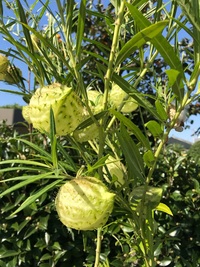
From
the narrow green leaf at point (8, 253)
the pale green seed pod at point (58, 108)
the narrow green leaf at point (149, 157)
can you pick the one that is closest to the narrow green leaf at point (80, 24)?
the pale green seed pod at point (58, 108)

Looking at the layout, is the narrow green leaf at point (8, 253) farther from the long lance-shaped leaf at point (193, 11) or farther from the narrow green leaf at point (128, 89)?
the long lance-shaped leaf at point (193, 11)

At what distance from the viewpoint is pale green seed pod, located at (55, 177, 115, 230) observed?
20.1 inches

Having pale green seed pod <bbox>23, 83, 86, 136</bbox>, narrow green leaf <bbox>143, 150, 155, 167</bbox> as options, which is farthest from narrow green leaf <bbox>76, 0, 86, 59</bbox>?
narrow green leaf <bbox>143, 150, 155, 167</bbox>

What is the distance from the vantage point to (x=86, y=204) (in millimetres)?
512

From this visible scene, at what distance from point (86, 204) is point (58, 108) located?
0.13m

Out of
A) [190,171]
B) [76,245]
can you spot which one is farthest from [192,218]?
[76,245]

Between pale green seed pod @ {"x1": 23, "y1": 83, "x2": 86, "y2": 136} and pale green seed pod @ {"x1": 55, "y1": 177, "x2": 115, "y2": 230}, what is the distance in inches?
3.0

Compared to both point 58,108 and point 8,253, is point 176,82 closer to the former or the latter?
point 58,108

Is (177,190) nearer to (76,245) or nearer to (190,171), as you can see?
(190,171)

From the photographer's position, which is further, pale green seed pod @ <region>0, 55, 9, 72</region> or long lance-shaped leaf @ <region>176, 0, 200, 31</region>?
pale green seed pod @ <region>0, 55, 9, 72</region>

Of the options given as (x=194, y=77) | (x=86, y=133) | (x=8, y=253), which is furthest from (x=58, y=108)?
(x=8, y=253)

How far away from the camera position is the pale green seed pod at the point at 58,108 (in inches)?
20.0

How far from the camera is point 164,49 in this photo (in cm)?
49

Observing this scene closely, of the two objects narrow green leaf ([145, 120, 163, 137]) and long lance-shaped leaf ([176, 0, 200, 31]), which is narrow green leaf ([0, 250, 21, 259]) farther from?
long lance-shaped leaf ([176, 0, 200, 31])
